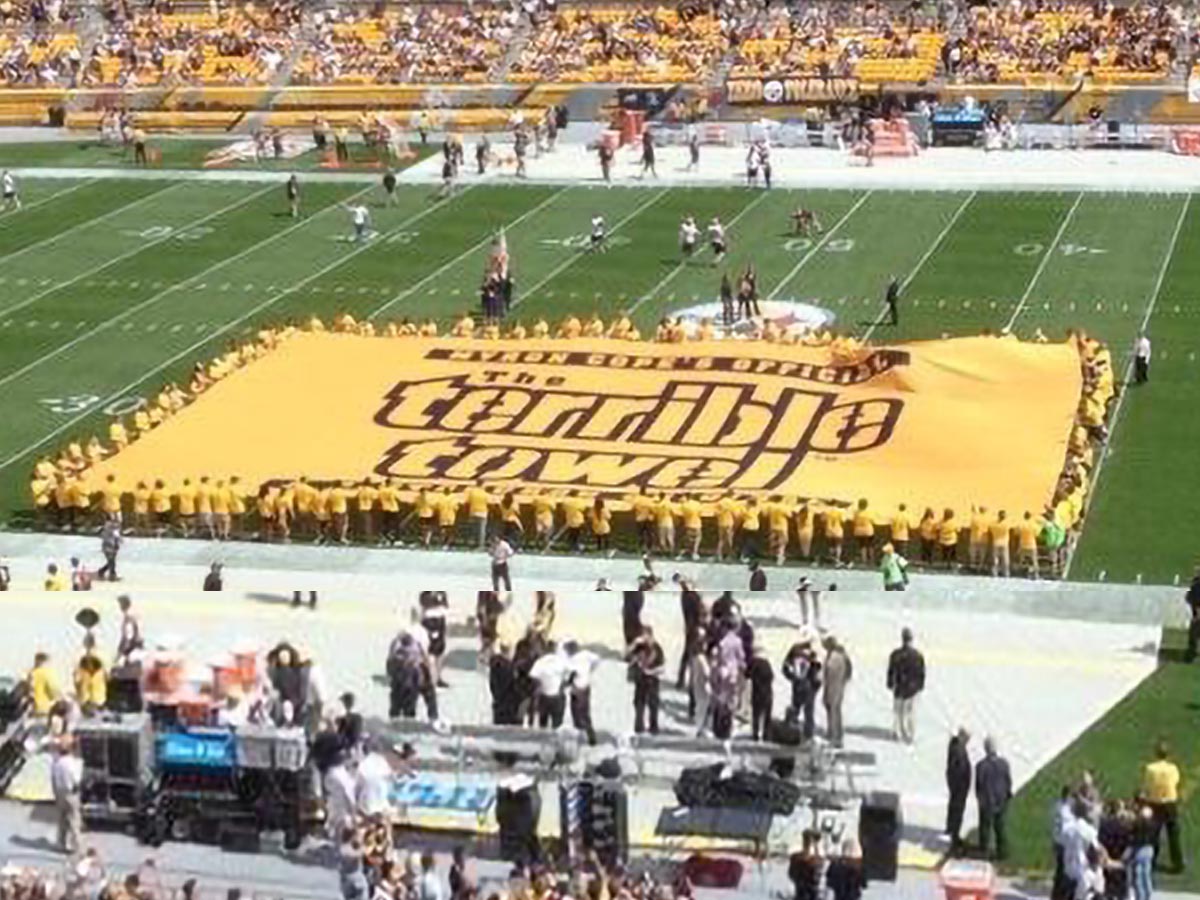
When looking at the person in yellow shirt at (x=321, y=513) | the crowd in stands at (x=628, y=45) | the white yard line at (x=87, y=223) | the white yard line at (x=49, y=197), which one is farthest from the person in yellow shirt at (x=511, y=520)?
the crowd in stands at (x=628, y=45)

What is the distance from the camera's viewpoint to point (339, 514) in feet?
87.4

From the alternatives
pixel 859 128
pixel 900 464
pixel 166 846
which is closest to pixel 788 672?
pixel 166 846

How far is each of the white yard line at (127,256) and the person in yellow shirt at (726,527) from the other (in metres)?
12.1

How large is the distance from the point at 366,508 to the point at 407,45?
118 feet

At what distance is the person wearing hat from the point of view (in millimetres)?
24047

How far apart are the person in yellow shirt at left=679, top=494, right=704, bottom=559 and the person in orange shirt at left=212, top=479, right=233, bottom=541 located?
5109 mm

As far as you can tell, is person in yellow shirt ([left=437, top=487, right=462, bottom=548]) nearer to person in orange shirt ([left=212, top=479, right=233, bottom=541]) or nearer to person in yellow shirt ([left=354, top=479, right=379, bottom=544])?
person in yellow shirt ([left=354, top=479, right=379, bottom=544])

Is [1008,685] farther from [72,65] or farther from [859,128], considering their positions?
[72,65]

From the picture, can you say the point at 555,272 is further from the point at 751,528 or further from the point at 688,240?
the point at 751,528

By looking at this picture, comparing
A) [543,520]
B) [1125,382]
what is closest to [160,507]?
[543,520]

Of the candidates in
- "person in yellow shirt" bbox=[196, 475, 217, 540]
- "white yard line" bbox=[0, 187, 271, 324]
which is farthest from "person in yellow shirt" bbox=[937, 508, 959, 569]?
"white yard line" bbox=[0, 187, 271, 324]

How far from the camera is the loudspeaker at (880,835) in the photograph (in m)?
17.3

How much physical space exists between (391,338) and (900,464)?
8549 millimetres

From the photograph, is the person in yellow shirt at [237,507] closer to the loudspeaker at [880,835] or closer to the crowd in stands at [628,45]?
the loudspeaker at [880,835]
